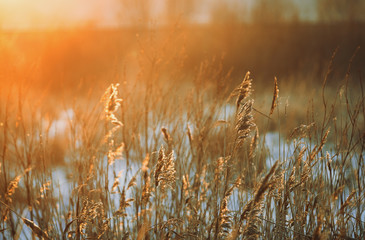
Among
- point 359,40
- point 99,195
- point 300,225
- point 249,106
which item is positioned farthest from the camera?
point 359,40

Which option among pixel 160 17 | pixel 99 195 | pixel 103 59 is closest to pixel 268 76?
pixel 103 59

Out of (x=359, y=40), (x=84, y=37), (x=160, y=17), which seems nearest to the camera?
(x=160, y=17)

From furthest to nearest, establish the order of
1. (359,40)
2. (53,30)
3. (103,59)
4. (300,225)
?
1. (103,59)
2. (359,40)
3. (53,30)
4. (300,225)

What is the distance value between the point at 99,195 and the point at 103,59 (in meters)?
9.32

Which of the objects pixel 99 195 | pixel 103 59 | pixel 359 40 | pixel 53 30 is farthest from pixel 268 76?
pixel 99 195

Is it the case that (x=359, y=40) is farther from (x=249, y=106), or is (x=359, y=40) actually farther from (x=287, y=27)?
(x=249, y=106)

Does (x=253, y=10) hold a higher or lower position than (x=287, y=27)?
higher

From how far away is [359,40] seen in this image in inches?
385

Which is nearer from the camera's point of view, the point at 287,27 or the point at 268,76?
the point at 268,76

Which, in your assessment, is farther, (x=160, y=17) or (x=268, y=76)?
(x=268, y=76)

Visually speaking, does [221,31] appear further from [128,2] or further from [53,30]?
[53,30]

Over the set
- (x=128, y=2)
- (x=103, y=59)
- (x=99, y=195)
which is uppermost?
(x=128, y=2)

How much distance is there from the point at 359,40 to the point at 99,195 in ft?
32.4

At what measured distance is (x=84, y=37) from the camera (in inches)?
449
